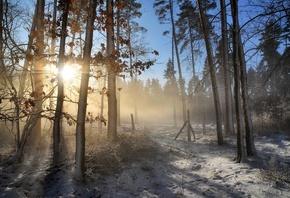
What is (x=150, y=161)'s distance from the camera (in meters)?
6.78

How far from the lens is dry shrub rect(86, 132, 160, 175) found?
18.0 feet

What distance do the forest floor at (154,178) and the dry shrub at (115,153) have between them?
0.13m

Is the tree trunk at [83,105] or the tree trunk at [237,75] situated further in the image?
the tree trunk at [237,75]

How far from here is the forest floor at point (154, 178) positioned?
420 cm

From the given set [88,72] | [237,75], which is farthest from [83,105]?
[237,75]

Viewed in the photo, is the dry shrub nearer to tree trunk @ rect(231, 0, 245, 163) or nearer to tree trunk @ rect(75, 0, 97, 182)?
tree trunk @ rect(75, 0, 97, 182)

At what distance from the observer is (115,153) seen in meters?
5.94

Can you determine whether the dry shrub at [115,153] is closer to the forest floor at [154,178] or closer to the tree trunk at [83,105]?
the forest floor at [154,178]

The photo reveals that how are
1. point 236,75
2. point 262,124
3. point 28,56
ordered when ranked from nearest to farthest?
point 28,56 < point 236,75 < point 262,124

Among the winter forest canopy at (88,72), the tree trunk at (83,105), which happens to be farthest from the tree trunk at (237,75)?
the tree trunk at (83,105)

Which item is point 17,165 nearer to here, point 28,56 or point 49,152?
point 49,152

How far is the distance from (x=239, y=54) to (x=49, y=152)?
24.8ft

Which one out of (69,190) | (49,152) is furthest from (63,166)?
(49,152)

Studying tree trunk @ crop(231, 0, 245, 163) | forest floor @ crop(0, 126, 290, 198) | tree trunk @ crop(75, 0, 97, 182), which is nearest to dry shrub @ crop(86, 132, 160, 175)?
forest floor @ crop(0, 126, 290, 198)
